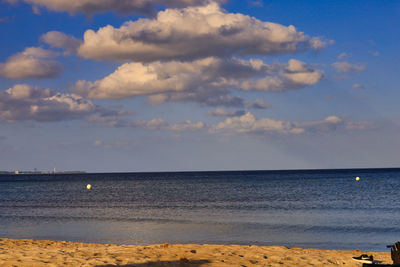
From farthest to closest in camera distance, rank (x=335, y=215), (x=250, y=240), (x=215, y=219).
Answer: (x=335, y=215)
(x=215, y=219)
(x=250, y=240)

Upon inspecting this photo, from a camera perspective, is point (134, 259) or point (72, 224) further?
point (72, 224)

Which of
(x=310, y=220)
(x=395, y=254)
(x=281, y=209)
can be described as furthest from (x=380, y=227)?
(x=395, y=254)

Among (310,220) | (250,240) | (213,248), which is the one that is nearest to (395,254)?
(213,248)

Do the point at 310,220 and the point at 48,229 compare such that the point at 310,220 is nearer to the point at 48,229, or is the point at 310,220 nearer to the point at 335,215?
the point at 335,215

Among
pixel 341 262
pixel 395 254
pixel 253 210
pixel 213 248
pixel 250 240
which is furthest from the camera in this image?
pixel 253 210

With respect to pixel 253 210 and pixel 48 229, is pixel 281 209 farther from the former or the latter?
pixel 48 229

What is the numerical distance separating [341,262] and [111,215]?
2614 centimetres

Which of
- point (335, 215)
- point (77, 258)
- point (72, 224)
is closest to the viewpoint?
point (77, 258)

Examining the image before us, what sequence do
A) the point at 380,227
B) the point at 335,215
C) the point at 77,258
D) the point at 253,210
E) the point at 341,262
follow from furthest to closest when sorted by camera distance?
the point at 253,210 < the point at 335,215 < the point at 380,227 < the point at 341,262 < the point at 77,258

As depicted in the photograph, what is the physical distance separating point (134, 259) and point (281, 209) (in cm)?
2967

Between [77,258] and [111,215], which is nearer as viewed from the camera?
[77,258]

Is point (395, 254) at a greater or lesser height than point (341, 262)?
greater

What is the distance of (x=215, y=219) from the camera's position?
1388 inches

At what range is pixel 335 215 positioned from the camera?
37.7 meters
